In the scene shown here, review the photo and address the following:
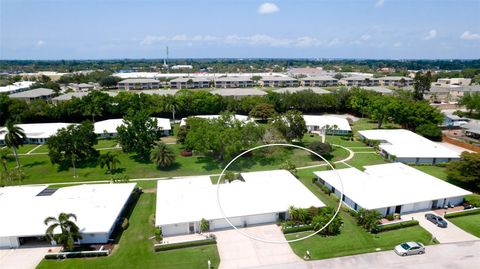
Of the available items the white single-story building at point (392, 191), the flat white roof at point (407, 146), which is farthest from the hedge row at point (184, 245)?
the flat white roof at point (407, 146)

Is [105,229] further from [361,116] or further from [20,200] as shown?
[361,116]

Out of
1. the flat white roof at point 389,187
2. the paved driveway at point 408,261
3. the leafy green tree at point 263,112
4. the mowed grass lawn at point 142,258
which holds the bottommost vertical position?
the mowed grass lawn at point 142,258

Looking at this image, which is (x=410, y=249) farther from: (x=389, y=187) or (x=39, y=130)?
(x=39, y=130)

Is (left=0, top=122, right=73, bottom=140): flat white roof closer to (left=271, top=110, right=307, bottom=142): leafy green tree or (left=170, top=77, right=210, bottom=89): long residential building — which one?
(left=271, top=110, right=307, bottom=142): leafy green tree

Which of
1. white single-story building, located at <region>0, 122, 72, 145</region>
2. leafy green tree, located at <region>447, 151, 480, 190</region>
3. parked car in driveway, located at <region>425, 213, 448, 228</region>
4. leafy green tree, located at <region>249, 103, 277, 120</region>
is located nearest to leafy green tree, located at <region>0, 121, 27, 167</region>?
white single-story building, located at <region>0, 122, 72, 145</region>

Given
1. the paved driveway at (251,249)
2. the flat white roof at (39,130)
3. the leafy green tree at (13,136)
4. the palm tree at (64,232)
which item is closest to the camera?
the paved driveway at (251,249)

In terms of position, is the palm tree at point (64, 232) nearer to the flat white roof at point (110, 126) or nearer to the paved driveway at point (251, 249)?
the paved driveway at point (251, 249)
